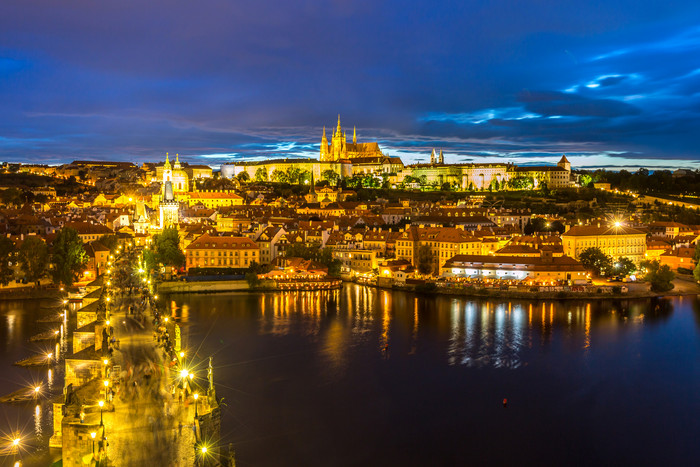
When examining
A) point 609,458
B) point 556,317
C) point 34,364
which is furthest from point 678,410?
point 34,364

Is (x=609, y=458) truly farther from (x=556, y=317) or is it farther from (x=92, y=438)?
(x=556, y=317)

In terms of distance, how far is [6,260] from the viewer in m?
17.1

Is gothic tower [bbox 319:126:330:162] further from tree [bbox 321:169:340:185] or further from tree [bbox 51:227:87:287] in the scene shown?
tree [bbox 51:227:87:287]

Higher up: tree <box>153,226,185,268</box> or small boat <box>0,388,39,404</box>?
tree <box>153,226,185,268</box>

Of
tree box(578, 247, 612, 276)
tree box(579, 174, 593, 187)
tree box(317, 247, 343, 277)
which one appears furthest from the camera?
Result: tree box(579, 174, 593, 187)

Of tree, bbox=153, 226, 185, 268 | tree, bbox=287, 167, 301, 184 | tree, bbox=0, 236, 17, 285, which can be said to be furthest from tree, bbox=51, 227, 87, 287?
tree, bbox=287, 167, 301, 184

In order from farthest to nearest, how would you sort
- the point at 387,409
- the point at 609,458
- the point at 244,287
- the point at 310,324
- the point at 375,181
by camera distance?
the point at 375,181, the point at 244,287, the point at 310,324, the point at 387,409, the point at 609,458

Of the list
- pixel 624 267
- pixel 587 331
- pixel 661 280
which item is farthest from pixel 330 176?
pixel 587 331

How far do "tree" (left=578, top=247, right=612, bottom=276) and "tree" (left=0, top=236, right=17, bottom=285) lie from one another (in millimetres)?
15901

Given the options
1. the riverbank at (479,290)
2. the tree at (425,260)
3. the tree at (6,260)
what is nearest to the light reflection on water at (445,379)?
the riverbank at (479,290)

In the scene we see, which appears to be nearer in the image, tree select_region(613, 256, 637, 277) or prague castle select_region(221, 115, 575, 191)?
tree select_region(613, 256, 637, 277)

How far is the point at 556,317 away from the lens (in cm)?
1511

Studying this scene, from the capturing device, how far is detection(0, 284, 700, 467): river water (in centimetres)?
789

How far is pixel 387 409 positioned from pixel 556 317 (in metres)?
7.33
